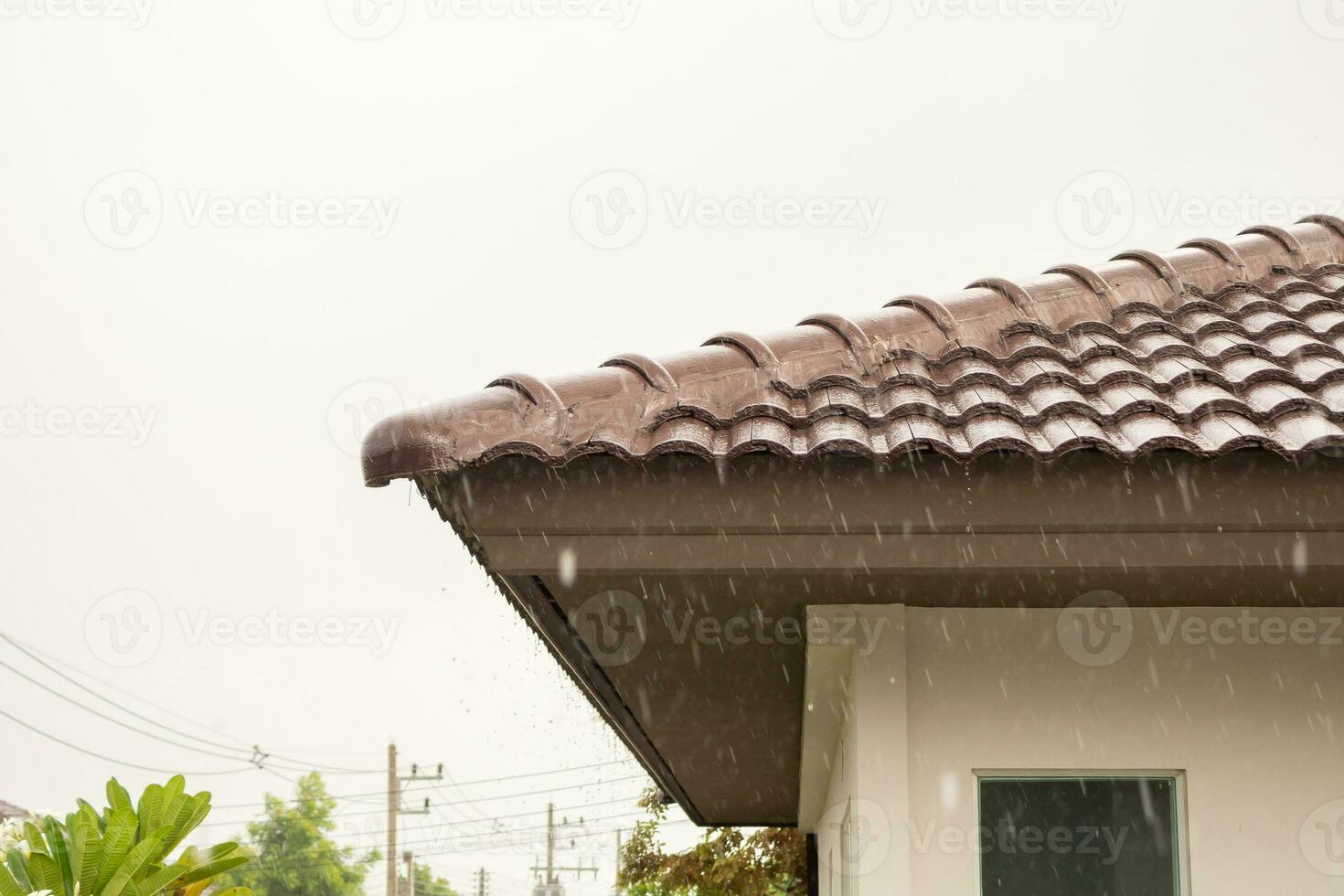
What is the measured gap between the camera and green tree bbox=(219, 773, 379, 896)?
192 ft

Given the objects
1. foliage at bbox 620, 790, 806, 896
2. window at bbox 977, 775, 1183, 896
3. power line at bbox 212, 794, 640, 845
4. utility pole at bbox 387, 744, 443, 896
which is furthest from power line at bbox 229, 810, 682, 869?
window at bbox 977, 775, 1183, 896

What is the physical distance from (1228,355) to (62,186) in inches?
1703

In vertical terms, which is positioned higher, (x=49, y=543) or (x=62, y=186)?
(x=62, y=186)

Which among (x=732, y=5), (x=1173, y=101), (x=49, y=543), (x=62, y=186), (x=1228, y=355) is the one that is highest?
(x=62, y=186)

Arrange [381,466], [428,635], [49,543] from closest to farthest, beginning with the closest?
[381,466], [428,635], [49,543]

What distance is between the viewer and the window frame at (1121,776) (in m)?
3.40

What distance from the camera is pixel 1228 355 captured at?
3391mm

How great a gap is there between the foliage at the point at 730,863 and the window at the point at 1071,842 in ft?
38.8

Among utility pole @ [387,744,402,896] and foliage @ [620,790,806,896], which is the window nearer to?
foliage @ [620,790,806,896]

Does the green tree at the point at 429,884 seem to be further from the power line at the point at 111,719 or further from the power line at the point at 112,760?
the power line at the point at 111,719

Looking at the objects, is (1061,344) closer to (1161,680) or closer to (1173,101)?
(1161,680)

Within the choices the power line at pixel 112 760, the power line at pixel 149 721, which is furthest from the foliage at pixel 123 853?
the power line at pixel 149 721

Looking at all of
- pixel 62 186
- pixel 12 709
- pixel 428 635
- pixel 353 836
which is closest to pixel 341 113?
pixel 62 186

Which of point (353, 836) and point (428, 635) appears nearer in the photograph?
point (428, 635)
